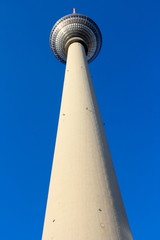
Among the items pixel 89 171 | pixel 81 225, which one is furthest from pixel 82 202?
pixel 89 171

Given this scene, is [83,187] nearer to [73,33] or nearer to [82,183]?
[82,183]

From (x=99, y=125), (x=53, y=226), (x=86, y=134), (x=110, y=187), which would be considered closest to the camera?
(x=53, y=226)

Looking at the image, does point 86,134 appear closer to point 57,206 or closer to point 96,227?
point 57,206

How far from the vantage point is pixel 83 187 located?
281 inches

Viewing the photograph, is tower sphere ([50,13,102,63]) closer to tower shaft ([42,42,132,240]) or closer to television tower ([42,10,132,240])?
television tower ([42,10,132,240])

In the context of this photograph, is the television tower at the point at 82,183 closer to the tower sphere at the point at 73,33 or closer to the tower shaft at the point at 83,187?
the tower shaft at the point at 83,187

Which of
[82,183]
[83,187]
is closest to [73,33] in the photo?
[82,183]

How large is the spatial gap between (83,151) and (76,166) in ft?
2.53

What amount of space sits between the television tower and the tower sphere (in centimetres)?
1109

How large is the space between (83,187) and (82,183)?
0.52ft

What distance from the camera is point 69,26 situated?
75.6 feet

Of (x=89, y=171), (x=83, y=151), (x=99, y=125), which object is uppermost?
(x=99, y=125)

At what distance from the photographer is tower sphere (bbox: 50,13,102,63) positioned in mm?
22625

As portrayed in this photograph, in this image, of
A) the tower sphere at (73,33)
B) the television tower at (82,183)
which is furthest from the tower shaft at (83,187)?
the tower sphere at (73,33)
